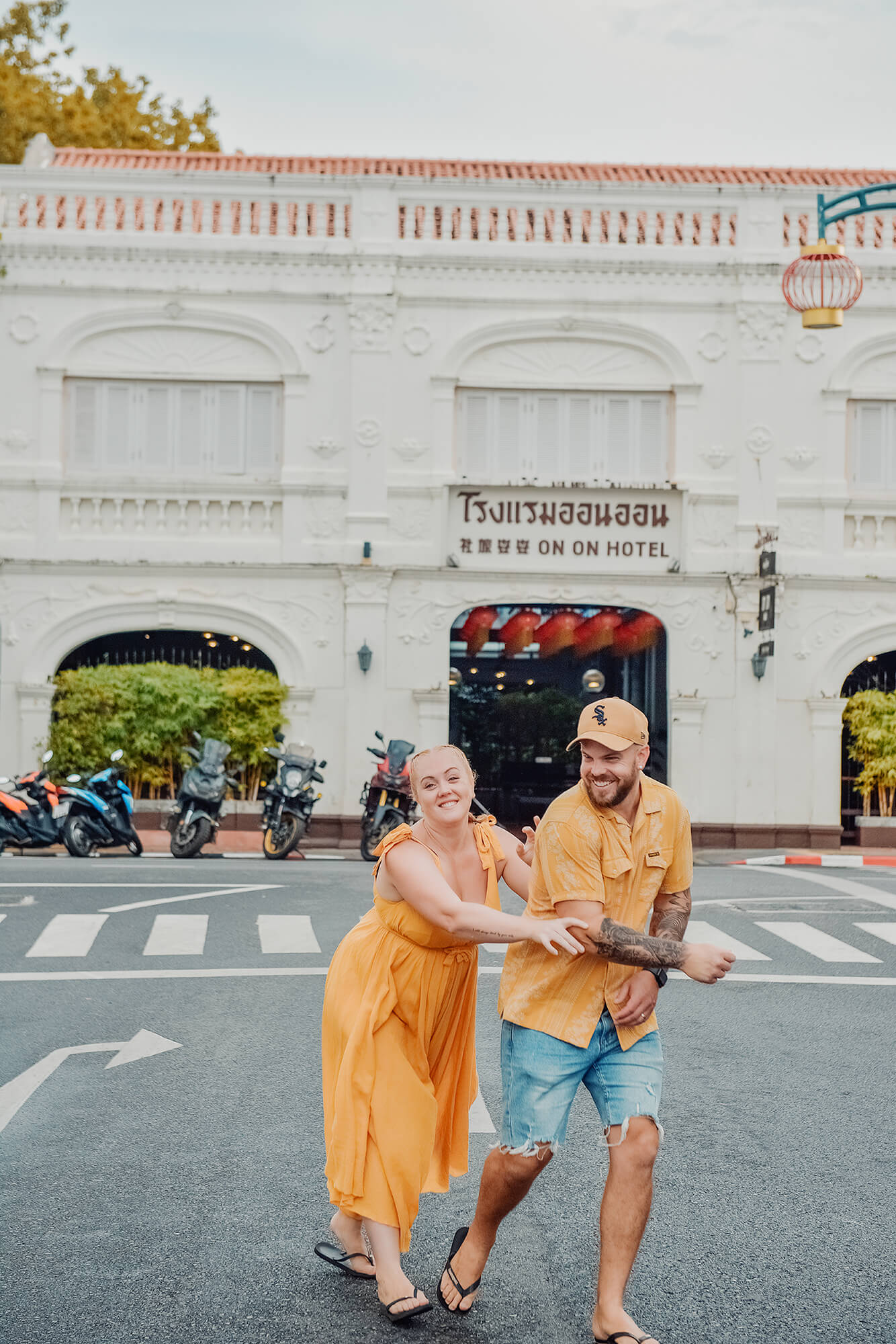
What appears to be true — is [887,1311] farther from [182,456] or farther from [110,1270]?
[182,456]

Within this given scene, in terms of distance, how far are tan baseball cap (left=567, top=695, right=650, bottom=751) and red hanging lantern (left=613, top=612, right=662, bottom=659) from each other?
18656 mm

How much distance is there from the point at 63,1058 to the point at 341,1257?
3.35 meters

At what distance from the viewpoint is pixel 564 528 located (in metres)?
23.0

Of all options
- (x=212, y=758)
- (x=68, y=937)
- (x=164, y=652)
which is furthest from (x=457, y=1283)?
(x=164, y=652)

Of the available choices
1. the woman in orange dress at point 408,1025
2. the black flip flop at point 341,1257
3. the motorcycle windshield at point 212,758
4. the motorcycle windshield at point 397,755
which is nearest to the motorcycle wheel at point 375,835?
the motorcycle windshield at point 397,755

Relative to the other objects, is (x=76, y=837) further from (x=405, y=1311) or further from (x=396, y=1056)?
(x=405, y=1311)

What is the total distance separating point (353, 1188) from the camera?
4.41 m

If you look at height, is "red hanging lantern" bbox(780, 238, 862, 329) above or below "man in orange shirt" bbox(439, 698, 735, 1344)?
above

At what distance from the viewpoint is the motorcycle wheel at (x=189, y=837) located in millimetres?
18250

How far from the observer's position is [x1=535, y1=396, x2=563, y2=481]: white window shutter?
76.0ft

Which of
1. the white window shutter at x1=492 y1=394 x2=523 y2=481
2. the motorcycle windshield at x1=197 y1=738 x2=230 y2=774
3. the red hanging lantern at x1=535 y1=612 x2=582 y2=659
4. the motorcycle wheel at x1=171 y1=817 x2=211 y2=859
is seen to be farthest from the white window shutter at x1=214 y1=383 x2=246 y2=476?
the motorcycle wheel at x1=171 y1=817 x2=211 y2=859

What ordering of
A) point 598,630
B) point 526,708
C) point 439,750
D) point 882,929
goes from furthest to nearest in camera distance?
point 526,708 < point 598,630 < point 882,929 < point 439,750

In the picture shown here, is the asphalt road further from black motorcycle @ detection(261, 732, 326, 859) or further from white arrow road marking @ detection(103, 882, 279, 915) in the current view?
black motorcycle @ detection(261, 732, 326, 859)

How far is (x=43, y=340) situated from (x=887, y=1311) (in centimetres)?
2118
